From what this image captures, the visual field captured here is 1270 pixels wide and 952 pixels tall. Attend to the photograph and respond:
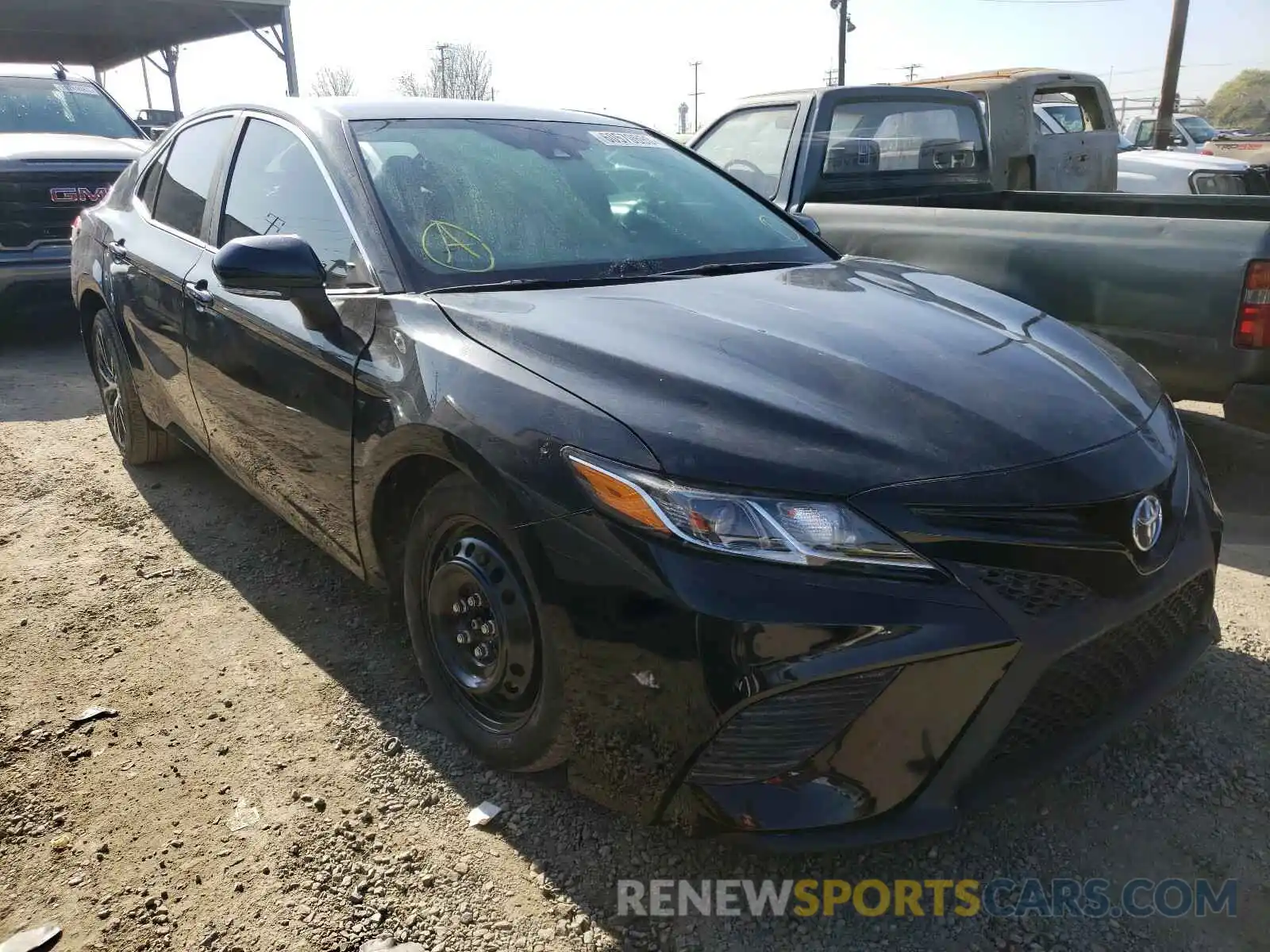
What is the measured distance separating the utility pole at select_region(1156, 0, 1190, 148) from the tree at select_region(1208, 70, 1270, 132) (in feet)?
157

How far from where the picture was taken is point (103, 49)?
20375mm

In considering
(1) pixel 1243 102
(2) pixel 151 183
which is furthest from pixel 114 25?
(1) pixel 1243 102

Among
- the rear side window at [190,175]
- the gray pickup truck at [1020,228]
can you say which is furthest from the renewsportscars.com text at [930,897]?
the rear side window at [190,175]

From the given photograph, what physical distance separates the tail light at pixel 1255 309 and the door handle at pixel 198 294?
3555 millimetres

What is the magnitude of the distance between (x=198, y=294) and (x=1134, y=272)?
11.2 feet

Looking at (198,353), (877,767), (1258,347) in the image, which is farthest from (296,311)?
(1258,347)

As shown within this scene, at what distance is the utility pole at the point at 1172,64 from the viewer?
18.6m

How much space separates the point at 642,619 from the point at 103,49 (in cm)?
2356

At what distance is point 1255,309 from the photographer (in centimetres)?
342

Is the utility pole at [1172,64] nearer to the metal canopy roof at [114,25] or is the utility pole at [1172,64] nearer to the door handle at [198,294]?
the metal canopy roof at [114,25]

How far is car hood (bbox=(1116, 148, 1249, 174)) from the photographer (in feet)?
35.3

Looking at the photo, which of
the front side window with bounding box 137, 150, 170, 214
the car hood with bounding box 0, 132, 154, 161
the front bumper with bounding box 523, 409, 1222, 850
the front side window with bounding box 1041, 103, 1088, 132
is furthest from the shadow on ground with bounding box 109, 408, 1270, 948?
the front side window with bounding box 1041, 103, 1088, 132

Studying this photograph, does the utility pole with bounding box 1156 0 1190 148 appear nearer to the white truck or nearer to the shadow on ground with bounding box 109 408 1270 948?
the white truck

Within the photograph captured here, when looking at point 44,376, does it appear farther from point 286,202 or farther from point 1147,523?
point 1147,523
